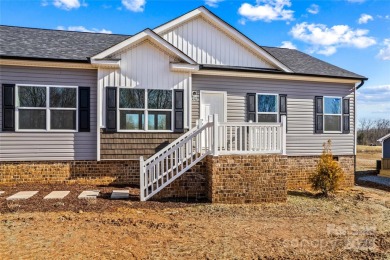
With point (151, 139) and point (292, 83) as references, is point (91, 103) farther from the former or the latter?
point (292, 83)

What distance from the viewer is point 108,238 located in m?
4.57

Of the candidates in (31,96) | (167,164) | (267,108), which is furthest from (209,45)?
(31,96)

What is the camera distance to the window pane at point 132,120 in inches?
363

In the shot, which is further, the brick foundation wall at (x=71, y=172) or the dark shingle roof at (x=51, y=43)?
the dark shingle roof at (x=51, y=43)

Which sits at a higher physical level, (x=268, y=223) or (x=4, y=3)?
(x=4, y=3)

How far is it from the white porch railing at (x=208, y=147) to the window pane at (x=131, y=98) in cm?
237

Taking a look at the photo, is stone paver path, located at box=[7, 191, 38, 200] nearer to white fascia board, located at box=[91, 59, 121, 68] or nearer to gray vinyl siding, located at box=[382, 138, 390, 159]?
white fascia board, located at box=[91, 59, 121, 68]

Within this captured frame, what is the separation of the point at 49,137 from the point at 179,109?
4.38 meters

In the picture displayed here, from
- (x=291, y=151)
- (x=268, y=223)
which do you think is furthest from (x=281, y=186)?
(x=291, y=151)

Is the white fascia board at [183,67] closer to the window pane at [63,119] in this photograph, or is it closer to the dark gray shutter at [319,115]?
the window pane at [63,119]

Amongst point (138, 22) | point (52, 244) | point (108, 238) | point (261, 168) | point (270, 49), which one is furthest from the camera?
point (270, 49)

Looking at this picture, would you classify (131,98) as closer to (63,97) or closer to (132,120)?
(132,120)

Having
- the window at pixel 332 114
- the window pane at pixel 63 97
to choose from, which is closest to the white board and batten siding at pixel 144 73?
the window pane at pixel 63 97

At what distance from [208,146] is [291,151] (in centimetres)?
504
